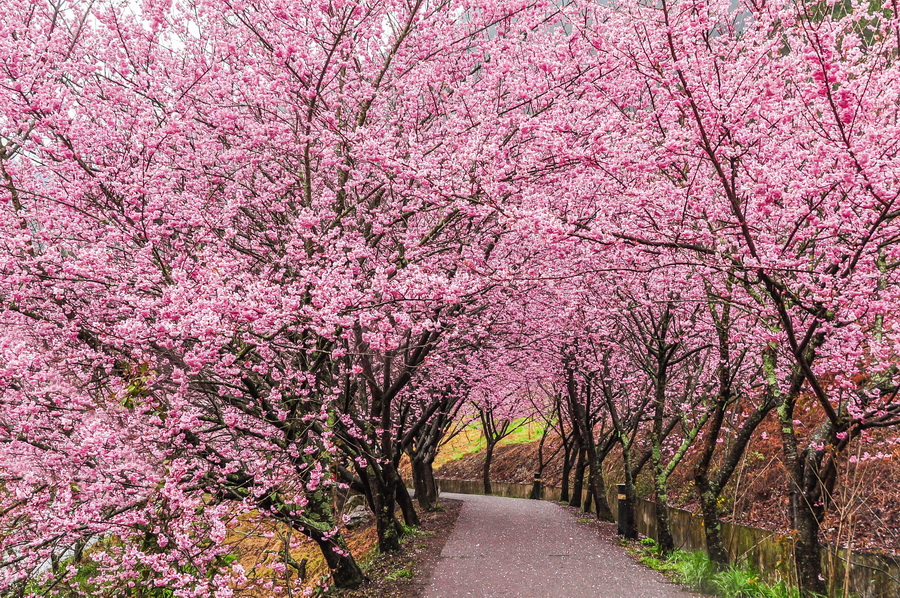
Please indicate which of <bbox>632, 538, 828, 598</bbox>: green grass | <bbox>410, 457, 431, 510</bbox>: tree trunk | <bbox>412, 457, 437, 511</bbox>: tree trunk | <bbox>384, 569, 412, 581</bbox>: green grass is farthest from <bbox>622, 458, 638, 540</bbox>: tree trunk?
<bbox>410, 457, 431, 510</bbox>: tree trunk

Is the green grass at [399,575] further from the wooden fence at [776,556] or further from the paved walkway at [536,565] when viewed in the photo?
the wooden fence at [776,556]

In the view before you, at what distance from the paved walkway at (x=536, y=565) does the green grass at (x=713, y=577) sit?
0.99 feet

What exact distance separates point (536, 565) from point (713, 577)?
333 cm

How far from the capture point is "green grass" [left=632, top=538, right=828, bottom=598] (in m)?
7.40

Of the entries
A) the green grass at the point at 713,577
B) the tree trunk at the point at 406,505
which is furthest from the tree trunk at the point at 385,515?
the green grass at the point at 713,577

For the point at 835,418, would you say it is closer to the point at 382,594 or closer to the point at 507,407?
the point at 382,594

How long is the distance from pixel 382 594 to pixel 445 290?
17.6 ft

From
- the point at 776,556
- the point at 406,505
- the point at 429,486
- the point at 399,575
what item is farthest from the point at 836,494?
the point at 429,486

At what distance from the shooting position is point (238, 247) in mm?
8523

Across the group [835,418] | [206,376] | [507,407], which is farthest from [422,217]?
[507,407]

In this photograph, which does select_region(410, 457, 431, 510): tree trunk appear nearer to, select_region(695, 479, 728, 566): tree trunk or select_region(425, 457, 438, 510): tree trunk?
select_region(425, 457, 438, 510): tree trunk

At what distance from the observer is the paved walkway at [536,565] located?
8.91 meters

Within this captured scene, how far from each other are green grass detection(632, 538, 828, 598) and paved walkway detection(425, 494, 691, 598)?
30 centimetres

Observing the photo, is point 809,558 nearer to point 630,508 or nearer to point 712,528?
point 712,528
